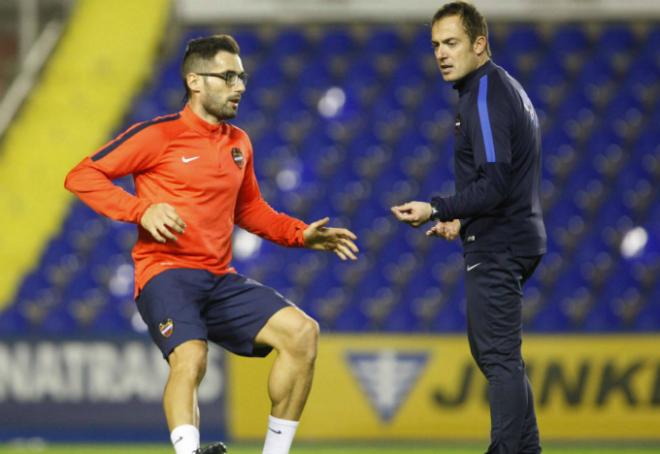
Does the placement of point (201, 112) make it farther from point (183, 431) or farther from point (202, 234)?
point (183, 431)

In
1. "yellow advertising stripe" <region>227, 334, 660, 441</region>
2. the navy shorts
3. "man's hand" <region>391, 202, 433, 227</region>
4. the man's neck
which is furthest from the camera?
"yellow advertising stripe" <region>227, 334, 660, 441</region>

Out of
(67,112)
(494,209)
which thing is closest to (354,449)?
(494,209)

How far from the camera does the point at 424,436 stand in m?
8.16

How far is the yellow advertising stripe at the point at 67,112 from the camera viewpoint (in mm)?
10586

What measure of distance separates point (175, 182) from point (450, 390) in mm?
4003

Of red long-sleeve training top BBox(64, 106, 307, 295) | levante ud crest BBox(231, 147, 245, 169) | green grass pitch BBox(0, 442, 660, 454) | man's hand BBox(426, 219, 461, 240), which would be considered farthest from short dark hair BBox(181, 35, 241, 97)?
green grass pitch BBox(0, 442, 660, 454)

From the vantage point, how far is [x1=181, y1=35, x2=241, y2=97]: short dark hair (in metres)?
4.80

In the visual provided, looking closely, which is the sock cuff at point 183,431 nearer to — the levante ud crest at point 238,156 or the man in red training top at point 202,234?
the man in red training top at point 202,234

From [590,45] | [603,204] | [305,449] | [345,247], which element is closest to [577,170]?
[603,204]

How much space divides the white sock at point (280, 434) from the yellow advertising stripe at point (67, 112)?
19.3 ft

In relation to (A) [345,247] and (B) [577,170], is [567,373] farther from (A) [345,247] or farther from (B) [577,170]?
(A) [345,247]

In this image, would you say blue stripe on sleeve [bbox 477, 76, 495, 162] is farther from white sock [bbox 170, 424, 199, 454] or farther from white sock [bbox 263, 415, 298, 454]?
white sock [bbox 170, 424, 199, 454]

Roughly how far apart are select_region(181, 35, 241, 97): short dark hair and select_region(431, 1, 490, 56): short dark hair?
0.85 metres

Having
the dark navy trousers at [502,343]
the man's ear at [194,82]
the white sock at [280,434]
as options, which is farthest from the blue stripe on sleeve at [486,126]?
the white sock at [280,434]
